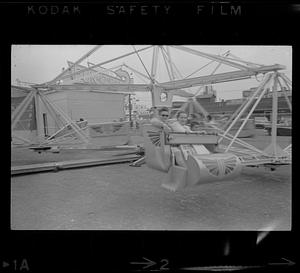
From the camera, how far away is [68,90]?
228 cm

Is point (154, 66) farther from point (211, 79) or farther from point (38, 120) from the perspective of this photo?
point (38, 120)

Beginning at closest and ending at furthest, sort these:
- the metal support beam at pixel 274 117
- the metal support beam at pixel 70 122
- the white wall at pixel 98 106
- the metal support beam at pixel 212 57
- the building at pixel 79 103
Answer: the metal support beam at pixel 212 57, the metal support beam at pixel 274 117, the building at pixel 79 103, the white wall at pixel 98 106, the metal support beam at pixel 70 122

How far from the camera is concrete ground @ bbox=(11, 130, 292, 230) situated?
1.57 m

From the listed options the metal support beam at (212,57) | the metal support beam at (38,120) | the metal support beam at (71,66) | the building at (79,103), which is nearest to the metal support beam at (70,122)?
the building at (79,103)

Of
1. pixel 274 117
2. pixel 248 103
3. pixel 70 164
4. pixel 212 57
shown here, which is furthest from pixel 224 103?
pixel 70 164

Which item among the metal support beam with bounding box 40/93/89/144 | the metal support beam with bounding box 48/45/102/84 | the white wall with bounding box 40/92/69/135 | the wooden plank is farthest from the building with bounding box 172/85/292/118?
the wooden plank

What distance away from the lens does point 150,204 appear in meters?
1.83

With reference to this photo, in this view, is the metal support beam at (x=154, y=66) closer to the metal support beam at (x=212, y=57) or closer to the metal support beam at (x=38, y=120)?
the metal support beam at (x=212, y=57)

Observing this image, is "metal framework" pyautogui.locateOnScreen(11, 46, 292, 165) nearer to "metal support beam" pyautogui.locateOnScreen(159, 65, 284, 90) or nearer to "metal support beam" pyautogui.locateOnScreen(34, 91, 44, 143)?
"metal support beam" pyautogui.locateOnScreen(159, 65, 284, 90)

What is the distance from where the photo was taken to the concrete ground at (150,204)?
157cm

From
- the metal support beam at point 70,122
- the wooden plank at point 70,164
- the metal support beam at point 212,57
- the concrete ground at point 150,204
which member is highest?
the metal support beam at point 212,57
